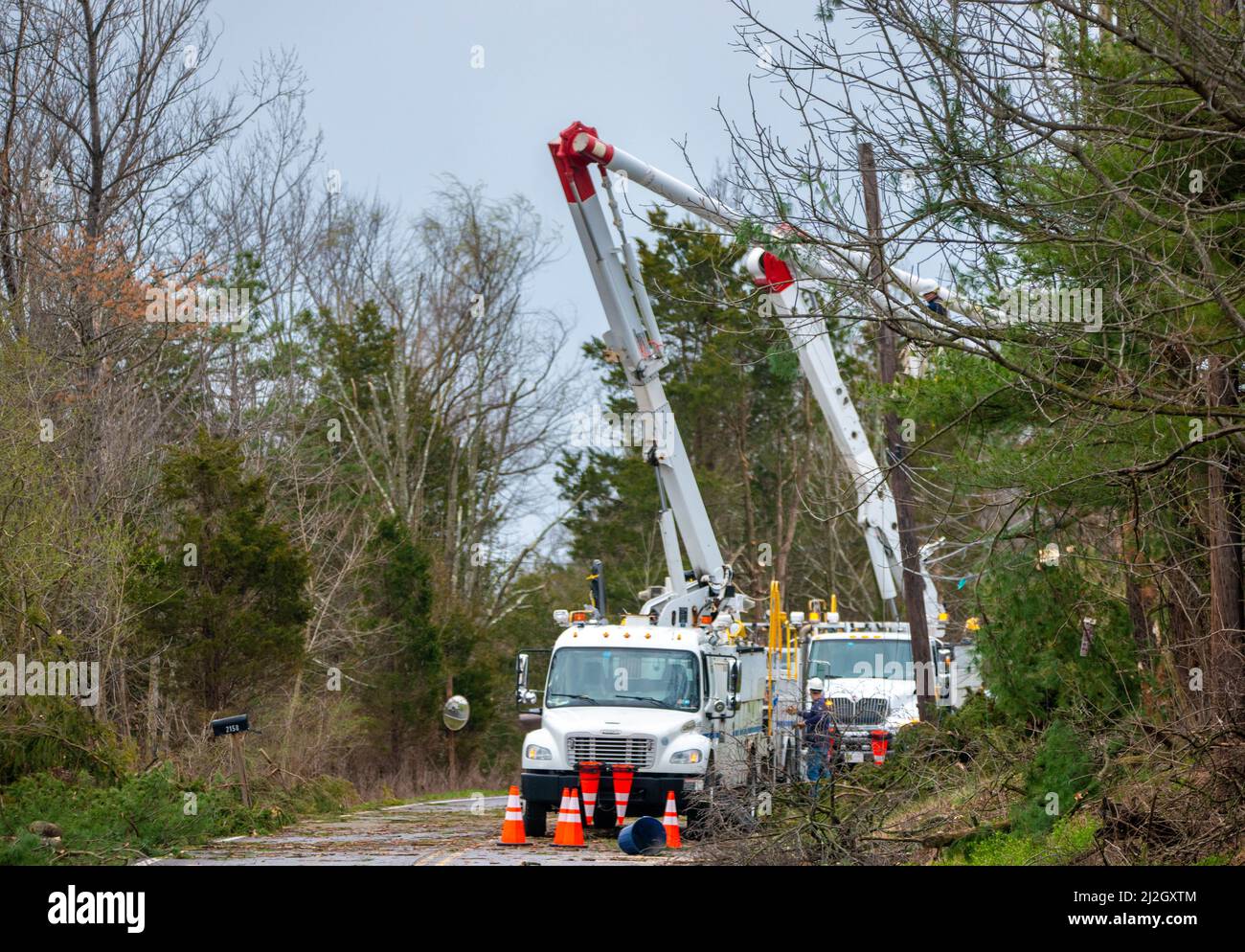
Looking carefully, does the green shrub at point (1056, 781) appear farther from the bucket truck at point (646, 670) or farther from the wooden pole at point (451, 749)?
the wooden pole at point (451, 749)

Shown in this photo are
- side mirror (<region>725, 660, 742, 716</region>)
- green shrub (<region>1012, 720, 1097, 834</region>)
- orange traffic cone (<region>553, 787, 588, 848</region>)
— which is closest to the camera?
green shrub (<region>1012, 720, 1097, 834</region>)

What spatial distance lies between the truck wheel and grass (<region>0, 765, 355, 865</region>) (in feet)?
11.2

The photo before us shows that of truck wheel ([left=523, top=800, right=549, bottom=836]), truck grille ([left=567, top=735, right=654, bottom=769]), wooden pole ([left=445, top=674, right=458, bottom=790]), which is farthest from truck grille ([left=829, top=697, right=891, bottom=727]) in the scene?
wooden pole ([left=445, top=674, right=458, bottom=790])

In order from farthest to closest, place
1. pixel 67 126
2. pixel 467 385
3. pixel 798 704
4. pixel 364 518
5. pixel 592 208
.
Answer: pixel 467 385
pixel 364 518
pixel 67 126
pixel 798 704
pixel 592 208

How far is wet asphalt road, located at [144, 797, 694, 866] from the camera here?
14609 mm

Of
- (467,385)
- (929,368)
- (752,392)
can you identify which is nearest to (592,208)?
(929,368)

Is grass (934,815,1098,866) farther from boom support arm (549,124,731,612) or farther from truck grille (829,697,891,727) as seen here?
truck grille (829,697,891,727)

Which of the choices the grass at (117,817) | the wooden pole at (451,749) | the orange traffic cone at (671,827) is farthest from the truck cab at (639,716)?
the wooden pole at (451,749)

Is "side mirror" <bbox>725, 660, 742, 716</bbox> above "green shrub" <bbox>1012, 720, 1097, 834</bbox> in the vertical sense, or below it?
above

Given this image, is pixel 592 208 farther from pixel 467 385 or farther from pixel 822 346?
pixel 467 385

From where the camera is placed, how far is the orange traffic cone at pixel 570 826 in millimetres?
16678

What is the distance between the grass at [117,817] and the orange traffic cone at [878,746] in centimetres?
890
